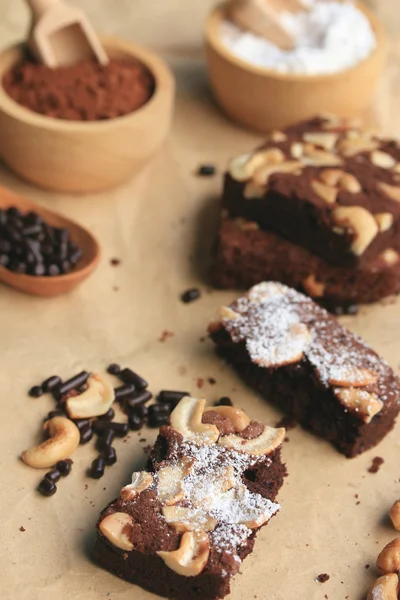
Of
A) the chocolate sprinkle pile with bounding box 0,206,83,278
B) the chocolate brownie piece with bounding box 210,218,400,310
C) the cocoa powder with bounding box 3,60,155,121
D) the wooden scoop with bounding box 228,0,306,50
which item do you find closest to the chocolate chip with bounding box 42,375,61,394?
the chocolate sprinkle pile with bounding box 0,206,83,278

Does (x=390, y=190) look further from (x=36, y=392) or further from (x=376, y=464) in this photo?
(x=36, y=392)

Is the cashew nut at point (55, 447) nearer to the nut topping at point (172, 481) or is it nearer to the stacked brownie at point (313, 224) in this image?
the nut topping at point (172, 481)

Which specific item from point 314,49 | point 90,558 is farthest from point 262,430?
point 314,49

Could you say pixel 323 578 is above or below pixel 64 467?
above

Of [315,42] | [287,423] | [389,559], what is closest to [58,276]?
[287,423]

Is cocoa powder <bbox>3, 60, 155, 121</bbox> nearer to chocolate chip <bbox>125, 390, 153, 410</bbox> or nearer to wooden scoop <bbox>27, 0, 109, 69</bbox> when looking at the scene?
wooden scoop <bbox>27, 0, 109, 69</bbox>

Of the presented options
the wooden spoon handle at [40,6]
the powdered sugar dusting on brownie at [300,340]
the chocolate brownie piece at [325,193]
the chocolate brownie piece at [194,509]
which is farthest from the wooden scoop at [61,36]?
the chocolate brownie piece at [194,509]
